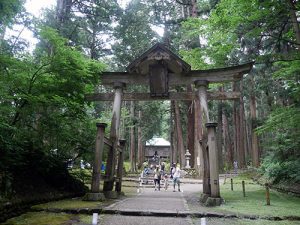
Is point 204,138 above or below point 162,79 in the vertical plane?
below

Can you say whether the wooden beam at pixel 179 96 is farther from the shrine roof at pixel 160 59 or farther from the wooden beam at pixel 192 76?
the shrine roof at pixel 160 59

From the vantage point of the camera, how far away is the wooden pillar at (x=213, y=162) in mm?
9531

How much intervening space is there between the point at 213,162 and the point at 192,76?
3.88m

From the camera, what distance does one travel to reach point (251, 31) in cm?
1006

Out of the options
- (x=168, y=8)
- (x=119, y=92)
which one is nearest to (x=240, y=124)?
(x=168, y=8)

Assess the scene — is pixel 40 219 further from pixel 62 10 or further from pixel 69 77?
pixel 62 10

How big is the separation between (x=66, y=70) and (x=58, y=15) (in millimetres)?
8005

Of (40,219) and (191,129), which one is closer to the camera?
(40,219)

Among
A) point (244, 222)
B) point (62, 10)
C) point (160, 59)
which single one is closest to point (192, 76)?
point (160, 59)

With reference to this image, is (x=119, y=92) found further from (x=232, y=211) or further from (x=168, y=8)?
(x=168, y=8)

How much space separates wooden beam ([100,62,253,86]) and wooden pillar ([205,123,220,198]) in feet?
8.41

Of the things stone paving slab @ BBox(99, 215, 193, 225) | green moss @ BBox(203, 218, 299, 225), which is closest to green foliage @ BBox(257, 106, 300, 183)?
green moss @ BBox(203, 218, 299, 225)

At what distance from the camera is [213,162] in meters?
9.73

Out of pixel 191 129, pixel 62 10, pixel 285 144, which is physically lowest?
pixel 285 144
